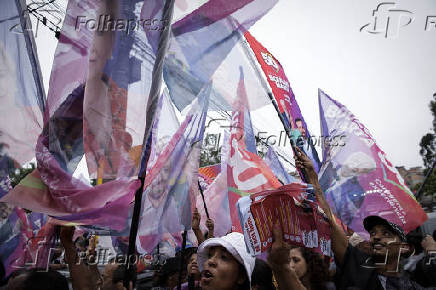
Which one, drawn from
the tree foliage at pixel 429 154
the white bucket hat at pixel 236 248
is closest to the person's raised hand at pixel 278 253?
the white bucket hat at pixel 236 248

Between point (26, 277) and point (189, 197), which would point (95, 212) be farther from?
point (189, 197)

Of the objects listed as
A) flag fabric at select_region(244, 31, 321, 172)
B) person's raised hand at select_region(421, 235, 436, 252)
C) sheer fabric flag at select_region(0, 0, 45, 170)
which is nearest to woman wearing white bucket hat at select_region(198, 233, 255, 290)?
sheer fabric flag at select_region(0, 0, 45, 170)

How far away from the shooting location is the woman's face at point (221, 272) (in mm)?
1938

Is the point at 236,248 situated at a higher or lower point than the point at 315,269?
higher

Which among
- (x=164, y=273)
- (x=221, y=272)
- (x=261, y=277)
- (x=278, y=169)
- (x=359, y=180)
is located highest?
(x=278, y=169)

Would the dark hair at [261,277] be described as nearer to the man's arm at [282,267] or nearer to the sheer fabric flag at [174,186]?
the man's arm at [282,267]

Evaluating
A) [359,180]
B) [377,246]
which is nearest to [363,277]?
[377,246]

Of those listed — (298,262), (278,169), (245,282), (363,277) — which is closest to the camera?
(245,282)

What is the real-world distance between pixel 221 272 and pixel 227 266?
6cm

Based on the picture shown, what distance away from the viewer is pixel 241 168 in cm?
405

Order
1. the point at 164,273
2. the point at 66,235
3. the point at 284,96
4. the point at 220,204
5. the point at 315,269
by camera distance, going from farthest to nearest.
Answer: the point at 220,204 → the point at 284,96 → the point at 164,273 → the point at 315,269 → the point at 66,235

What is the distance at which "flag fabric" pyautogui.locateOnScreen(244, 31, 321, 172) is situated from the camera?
13.2 ft

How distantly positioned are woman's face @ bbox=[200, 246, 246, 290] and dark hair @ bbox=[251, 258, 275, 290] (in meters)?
0.24

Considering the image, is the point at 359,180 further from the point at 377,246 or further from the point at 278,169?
the point at 278,169
